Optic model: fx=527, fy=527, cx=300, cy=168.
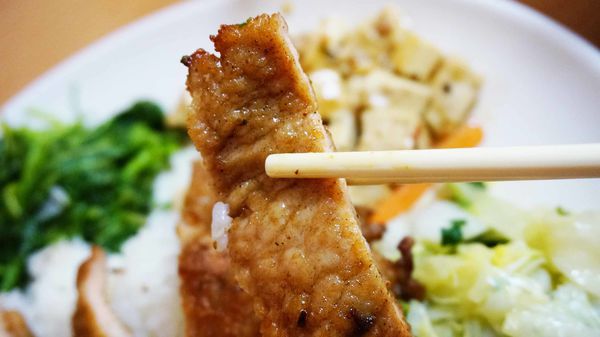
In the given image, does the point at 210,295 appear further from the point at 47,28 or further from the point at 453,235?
the point at 47,28

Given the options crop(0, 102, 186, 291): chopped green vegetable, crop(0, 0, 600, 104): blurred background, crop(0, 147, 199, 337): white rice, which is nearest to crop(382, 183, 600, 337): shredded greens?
crop(0, 147, 199, 337): white rice

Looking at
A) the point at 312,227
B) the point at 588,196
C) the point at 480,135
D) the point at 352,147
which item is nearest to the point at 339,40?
the point at 352,147

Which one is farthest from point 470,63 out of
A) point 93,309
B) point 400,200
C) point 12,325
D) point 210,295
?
point 12,325

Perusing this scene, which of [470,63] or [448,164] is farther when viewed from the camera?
[470,63]

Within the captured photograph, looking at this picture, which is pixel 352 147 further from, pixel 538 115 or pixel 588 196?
pixel 588 196

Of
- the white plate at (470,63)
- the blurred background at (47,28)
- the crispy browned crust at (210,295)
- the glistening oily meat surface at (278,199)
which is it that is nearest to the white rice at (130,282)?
the crispy browned crust at (210,295)

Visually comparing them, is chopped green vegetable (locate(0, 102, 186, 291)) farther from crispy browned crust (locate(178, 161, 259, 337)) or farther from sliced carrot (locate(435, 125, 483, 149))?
sliced carrot (locate(435, 125, 483, 149))

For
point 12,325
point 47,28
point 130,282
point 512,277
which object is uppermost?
point 47,28
